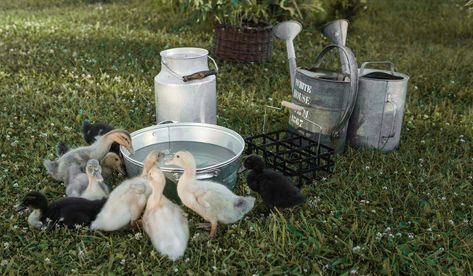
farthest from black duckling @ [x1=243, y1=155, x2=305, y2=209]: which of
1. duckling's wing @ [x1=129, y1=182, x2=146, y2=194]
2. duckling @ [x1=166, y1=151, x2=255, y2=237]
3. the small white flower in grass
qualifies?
duckling's wing @ [x1=129, y1=182, x2=146, y2=194]

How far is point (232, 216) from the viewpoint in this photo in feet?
9.30

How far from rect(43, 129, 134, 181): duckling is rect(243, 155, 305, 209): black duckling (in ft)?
2.56

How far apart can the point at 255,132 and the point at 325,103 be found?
0.80 meters

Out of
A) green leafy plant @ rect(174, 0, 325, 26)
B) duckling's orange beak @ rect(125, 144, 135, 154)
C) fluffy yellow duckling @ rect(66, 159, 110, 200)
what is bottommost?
fluffy yellow duckling @ rect(66, 159, 110, 200)

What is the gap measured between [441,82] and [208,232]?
151 inches

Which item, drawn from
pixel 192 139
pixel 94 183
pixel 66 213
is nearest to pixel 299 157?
pixel 192 139

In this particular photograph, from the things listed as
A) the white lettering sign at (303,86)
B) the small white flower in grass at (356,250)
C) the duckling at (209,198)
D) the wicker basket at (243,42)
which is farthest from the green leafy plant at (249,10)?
the small white flower in grass at (356,250)

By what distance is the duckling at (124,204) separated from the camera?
279cm

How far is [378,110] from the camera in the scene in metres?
3.98

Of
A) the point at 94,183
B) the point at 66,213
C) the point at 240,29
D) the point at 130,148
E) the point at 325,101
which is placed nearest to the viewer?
the point at 66,213

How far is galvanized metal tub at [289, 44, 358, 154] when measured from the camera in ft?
12.1

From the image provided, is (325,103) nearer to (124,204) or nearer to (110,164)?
(110,164)

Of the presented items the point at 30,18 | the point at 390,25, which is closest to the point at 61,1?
the point at 30,18

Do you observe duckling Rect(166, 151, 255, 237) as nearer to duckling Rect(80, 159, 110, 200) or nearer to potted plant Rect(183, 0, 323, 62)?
duckling Rect(80, 159, 110, 200)
